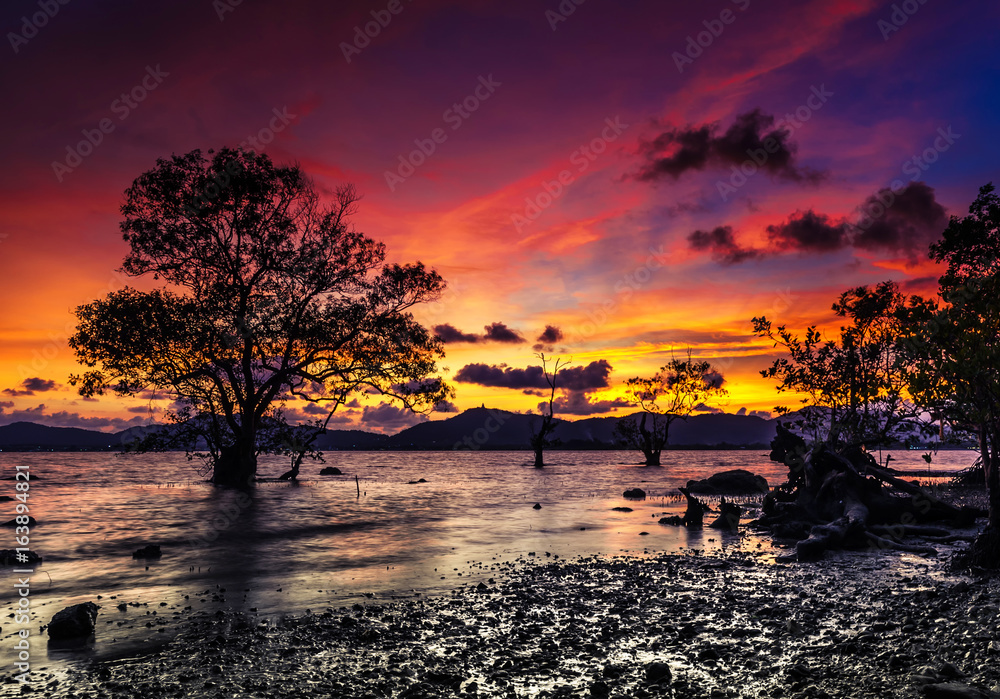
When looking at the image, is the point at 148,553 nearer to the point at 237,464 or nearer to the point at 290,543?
the point at 290,543

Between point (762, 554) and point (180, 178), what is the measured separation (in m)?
38.7

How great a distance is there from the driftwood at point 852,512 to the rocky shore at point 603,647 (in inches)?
213

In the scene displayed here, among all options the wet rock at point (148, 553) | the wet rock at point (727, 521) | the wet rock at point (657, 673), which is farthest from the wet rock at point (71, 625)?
the wet rock at point (727, 521)

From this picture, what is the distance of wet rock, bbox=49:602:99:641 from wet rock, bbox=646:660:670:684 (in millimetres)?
10023

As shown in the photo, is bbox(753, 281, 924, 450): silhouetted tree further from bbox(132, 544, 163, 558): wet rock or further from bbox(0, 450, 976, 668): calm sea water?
bbox(132, 544, 163, 558): wet rock

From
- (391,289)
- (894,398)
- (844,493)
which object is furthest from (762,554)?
(391,289)

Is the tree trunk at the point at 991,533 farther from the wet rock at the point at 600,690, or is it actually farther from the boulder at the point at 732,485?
the boulder at the point at 732,485

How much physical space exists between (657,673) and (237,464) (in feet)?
137

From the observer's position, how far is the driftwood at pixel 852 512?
62.5 ft

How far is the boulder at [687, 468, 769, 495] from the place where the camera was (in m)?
46.3

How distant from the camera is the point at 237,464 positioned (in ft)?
143

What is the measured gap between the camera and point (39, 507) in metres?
37.0

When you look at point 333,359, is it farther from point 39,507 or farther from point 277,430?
point 39,507

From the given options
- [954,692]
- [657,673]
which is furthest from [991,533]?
[657,673]
